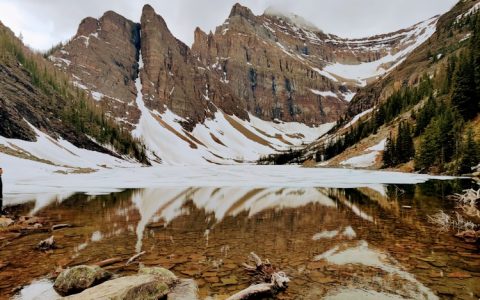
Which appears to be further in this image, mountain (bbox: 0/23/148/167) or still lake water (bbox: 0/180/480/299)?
mountain (bbox: 0/23/148/167)

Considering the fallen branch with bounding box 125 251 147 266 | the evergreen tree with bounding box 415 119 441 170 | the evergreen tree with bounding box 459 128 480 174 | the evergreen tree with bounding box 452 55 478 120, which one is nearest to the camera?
the fallen branch with bounding box 125 251 147 266

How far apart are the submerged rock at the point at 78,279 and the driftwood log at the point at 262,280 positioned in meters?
3.95

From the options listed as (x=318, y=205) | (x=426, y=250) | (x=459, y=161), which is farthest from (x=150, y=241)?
(x=459, y=161)

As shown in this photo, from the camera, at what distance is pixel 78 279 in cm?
940

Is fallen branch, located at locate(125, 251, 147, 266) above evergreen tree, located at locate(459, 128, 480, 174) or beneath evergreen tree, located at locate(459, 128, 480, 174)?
beneath

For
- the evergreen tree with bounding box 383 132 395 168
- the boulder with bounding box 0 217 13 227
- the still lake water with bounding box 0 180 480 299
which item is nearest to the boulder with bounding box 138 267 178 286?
the still lake water with bounding box 0 180 480 299

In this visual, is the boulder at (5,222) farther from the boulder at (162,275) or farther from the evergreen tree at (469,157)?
the evergreen tree at (469,157)

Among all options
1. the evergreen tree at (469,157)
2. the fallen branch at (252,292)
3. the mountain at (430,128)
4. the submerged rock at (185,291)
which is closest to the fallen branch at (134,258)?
the submerged rock at (185,291)

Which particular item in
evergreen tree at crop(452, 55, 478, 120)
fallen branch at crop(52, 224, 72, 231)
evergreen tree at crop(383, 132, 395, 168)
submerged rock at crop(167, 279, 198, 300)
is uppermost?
evergreen tree at crop(452, 55, 478, 120)

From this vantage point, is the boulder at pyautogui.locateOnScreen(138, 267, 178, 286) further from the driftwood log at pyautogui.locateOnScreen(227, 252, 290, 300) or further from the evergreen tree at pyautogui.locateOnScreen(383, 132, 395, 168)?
the evergreen tree at pyautogui.locateOnScreen(383, 132, 395, 168)

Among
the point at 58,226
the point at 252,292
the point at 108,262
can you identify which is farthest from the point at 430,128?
the point at 108,262

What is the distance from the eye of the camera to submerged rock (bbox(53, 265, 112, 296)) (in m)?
9.20

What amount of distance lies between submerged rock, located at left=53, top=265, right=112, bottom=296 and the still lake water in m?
0.41

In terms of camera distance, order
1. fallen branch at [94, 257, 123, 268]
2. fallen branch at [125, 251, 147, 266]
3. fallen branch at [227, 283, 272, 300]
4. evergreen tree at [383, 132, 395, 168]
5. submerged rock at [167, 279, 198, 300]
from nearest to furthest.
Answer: fallen branch at [227, 283, 272, 300], submerged rock at [167, 279, 198, 300], fallen branch at [94, 257, 123, 268], fallen branch at [125, 251, 147, 266], evergreen tree at [383, 132, 395, 168]
